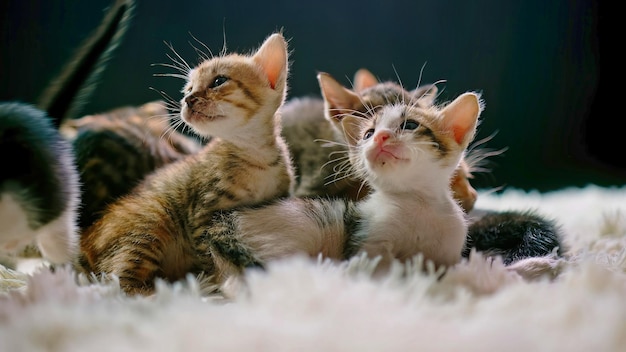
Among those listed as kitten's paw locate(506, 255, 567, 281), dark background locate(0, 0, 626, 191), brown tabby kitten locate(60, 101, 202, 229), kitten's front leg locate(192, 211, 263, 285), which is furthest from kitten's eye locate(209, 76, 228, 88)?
dark background locate(0, 0, 626, 191)

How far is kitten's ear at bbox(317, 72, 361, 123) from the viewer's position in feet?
4.35

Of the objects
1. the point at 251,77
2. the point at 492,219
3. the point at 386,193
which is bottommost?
the point at 492,219

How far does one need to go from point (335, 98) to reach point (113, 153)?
52cm

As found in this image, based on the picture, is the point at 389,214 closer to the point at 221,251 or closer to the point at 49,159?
the point at 221,251

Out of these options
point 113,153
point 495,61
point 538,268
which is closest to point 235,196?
point 113,153

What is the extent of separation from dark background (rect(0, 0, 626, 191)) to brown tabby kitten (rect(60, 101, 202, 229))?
44cm

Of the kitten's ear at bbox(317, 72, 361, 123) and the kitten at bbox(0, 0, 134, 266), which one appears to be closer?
the kitten at bbox(0, 0, 134, 266)

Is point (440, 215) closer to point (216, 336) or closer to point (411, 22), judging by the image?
point (216, 336)

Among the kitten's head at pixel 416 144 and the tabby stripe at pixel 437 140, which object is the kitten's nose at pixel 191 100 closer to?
the kitten's head at pixel 416 144

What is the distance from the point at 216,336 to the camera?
56 cm

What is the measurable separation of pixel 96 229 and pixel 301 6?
4.11ft

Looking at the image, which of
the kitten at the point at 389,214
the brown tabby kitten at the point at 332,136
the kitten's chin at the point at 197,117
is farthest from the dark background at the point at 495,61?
the kitten at the point at 389,214

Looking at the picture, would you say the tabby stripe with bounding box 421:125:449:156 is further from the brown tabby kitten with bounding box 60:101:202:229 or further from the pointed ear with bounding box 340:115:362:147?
the brown tabby kitten with bounding box 60:101:202:229

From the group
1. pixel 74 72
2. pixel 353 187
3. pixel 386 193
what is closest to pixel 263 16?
pixel 353 187
